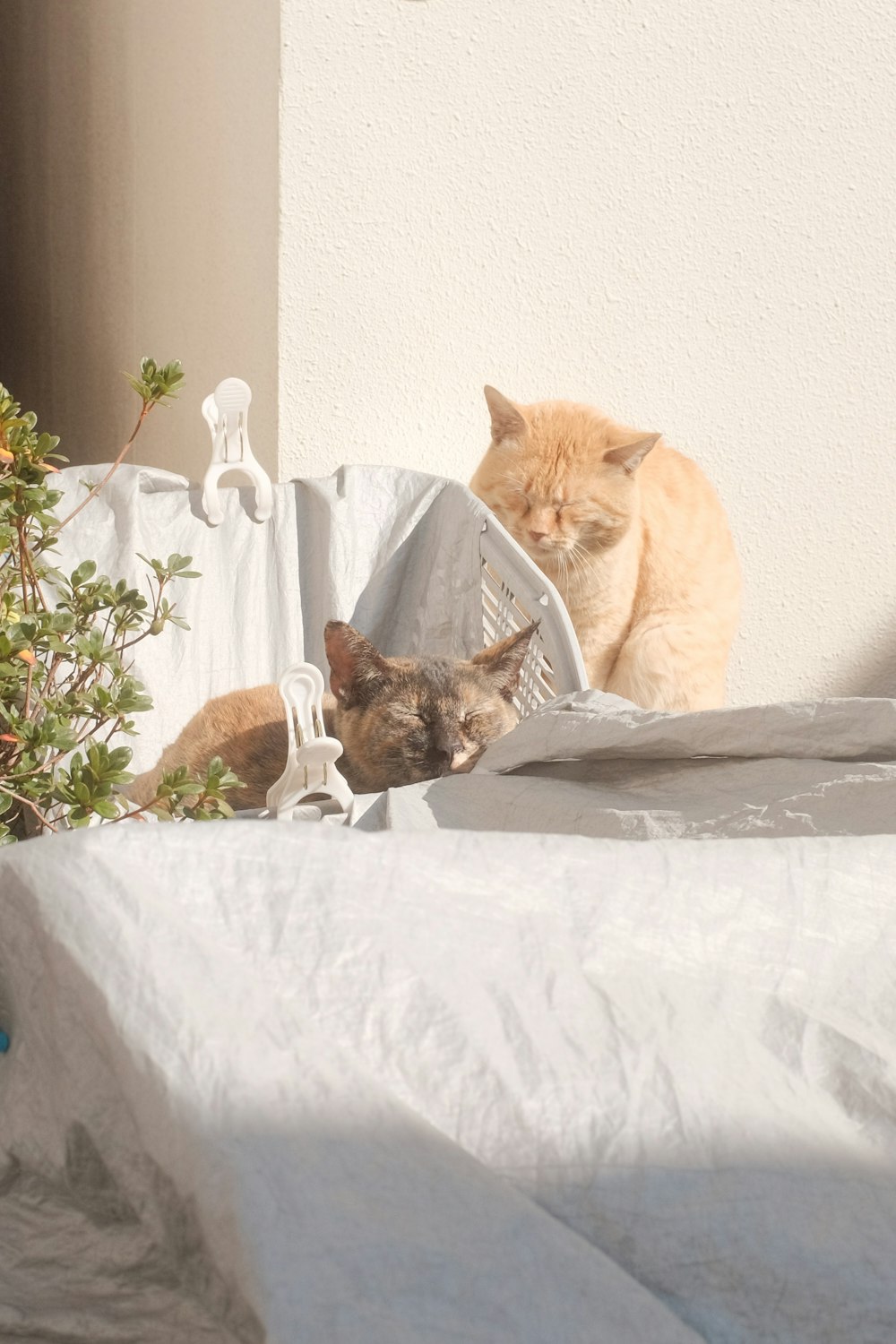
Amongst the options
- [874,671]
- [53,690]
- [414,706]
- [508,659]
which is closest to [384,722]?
[414,706]

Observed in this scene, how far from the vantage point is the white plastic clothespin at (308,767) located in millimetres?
1025

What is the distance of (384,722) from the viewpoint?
137 centimetres

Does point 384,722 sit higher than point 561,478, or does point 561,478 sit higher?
point 561,478

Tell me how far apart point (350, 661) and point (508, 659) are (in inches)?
7.5

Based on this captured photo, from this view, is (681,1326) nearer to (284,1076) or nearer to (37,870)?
(284,1076)

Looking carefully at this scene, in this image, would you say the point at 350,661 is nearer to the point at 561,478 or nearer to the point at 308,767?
the point at 308,767

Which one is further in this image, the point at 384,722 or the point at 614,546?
the point at 614,546

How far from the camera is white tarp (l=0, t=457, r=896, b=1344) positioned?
0.35 m

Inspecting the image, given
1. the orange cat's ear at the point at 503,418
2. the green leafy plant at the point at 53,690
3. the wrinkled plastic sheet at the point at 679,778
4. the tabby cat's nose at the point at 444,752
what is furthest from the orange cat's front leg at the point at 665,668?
the green leafy plant at the point at 53,690

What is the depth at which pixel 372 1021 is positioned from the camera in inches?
16.6

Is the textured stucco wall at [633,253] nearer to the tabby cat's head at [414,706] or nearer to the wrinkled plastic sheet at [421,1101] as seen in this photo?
the tabby cat's head at [414,706]

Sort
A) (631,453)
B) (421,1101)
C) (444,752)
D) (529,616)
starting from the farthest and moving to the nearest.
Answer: (631,453) < (529,616) < (444,752) < (421,1101)

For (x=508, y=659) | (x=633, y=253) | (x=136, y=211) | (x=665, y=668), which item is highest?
(x=136, y=211)

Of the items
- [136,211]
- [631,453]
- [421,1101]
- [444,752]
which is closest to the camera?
[421,1101]
